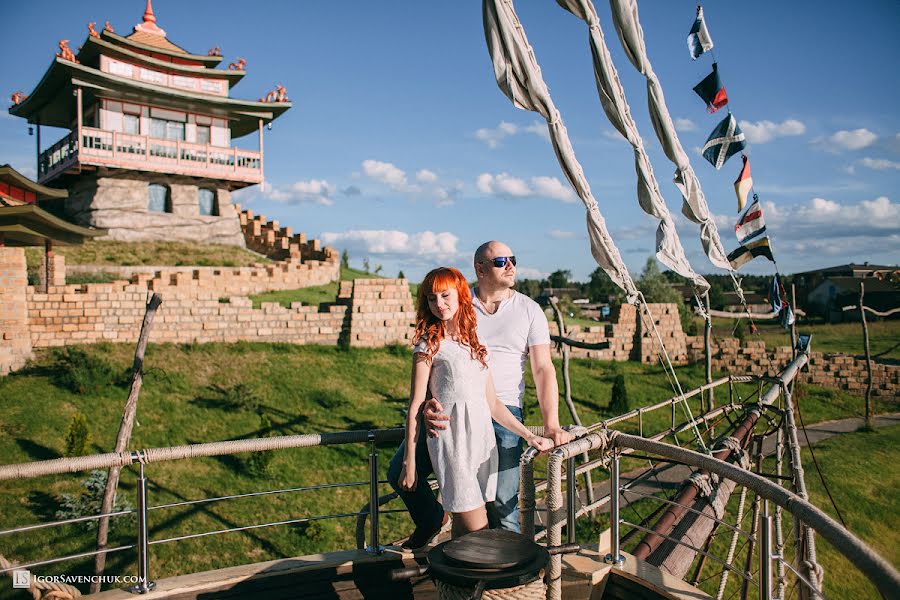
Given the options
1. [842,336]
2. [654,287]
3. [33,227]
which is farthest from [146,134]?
[842,336]

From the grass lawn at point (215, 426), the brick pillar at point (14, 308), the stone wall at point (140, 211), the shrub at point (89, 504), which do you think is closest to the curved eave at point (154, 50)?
the stone wall at point (140, 211)

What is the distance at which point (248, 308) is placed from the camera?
17.9 metres

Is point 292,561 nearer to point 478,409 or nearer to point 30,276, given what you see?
point 478,409

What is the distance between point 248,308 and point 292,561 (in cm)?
1474

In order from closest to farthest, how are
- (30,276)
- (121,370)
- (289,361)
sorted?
(121,370)
(289,361)
(30,276)

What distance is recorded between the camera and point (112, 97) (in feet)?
84.3

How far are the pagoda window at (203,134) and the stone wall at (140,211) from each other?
1.73m

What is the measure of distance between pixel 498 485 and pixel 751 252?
6.90 m

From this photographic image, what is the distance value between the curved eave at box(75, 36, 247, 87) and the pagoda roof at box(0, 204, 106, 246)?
11387mm

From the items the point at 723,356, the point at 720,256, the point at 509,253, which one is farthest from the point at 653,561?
the point at 723,356

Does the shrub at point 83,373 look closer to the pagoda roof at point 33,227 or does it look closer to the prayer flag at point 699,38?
the pagoda roof at point 33,227

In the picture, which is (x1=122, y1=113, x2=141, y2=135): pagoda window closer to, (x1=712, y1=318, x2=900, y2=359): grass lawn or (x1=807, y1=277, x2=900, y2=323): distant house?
(x1=712, y1=318, x2=900, y2=359): grass lawn

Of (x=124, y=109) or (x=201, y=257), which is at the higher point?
(x=124, y=109)

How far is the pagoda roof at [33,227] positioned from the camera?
1478 cm
